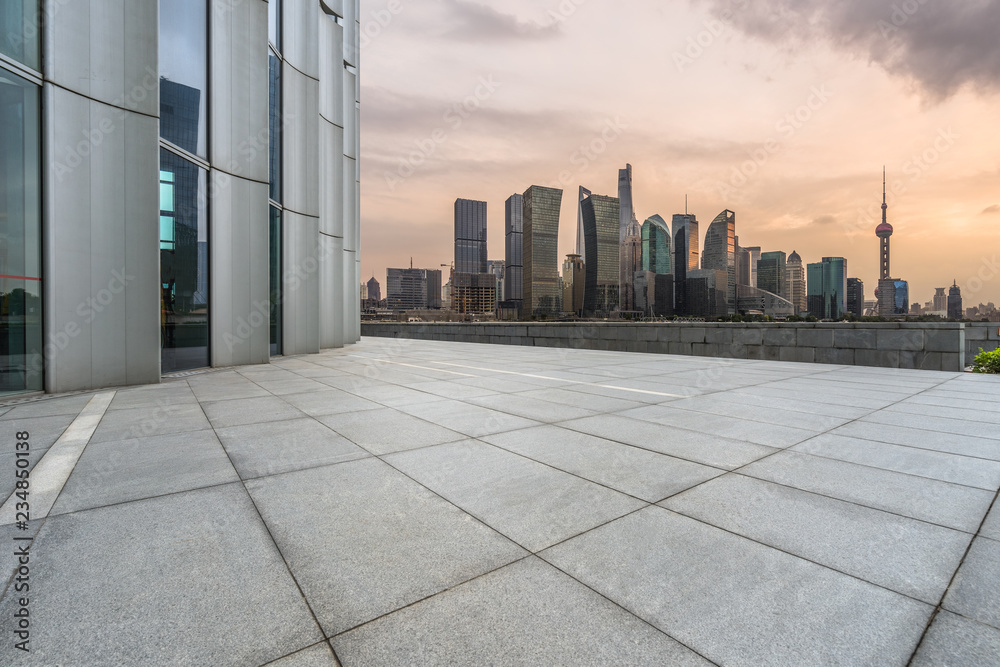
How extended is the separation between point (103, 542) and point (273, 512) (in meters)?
0.86

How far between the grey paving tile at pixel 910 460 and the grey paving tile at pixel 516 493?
2405 millimetres

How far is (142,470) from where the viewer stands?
12.7 ft

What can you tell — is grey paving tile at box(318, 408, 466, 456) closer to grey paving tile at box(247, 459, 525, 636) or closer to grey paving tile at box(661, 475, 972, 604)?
grey paving tile at box(247, 459, 525, 636)

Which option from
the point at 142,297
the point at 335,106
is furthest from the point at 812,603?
the point at 335,106

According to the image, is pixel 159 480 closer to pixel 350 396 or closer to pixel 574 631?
pixel 574 631

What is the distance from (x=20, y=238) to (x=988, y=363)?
19.2 metres

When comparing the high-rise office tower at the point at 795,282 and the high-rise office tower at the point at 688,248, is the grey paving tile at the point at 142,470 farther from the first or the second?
the high-rise office tower at the point at 795,282

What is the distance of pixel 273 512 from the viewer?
120 inches

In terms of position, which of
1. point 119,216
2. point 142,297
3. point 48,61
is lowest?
point 142,297

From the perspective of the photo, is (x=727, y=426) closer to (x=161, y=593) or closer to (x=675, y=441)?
(x=675, y=441)

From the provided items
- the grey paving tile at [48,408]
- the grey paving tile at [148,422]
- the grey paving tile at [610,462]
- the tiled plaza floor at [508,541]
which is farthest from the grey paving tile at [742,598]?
the grey paving tile at [48,408]

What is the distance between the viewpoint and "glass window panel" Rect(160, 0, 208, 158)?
33.8ft

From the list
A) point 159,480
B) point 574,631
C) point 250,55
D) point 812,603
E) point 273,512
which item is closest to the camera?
point 574,631

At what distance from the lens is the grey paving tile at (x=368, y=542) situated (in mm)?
2152
